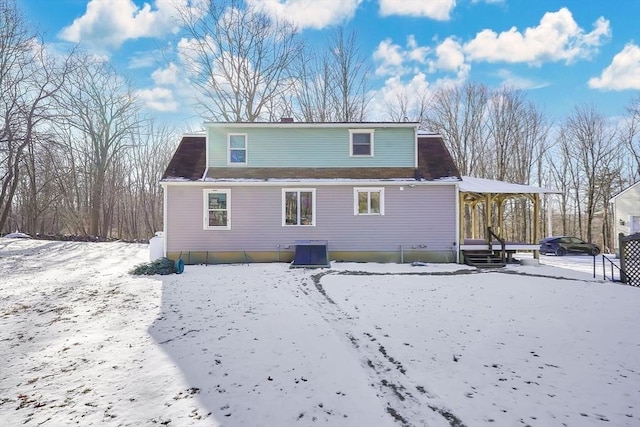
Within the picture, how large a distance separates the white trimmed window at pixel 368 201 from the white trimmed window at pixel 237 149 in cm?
480

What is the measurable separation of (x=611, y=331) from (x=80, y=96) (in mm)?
33464

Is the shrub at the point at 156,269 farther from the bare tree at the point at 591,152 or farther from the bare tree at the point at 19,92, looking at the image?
the bare tree at the point at 591,152

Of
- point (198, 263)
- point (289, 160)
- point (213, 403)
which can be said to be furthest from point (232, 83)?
point (213, 403)

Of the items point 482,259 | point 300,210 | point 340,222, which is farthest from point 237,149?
point 482,259

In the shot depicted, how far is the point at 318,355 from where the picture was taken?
4195mm

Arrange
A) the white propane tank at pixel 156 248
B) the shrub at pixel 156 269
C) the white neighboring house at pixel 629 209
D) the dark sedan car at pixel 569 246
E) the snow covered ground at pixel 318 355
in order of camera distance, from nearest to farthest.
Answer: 1. the snow covered ground at pixel 318 355
2. the shrub at pixel 156 269
3. the white propane tank at pixel 156 248
4. the white neighboring house at pixel 629 209
5. the dark sedan car at pixel 569 246

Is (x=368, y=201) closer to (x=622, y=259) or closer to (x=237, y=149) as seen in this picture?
(x=237, y=149)

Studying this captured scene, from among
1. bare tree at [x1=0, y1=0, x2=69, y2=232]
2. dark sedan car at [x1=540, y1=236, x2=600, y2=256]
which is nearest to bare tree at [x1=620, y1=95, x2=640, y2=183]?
dark sedan car at [x1=540, y1=236, x2=600, y2=256]

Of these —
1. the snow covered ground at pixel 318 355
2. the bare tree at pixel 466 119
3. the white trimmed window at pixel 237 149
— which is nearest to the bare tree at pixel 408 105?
the bare tree at pixel 466 119

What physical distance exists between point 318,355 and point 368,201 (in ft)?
29.6

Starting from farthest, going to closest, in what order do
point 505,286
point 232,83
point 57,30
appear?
point 232,83 < point 57,30 < point 505,286

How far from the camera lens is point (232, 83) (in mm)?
24297

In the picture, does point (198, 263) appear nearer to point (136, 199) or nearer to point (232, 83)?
point (232, 83)

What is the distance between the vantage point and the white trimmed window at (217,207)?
12438 millimetres
